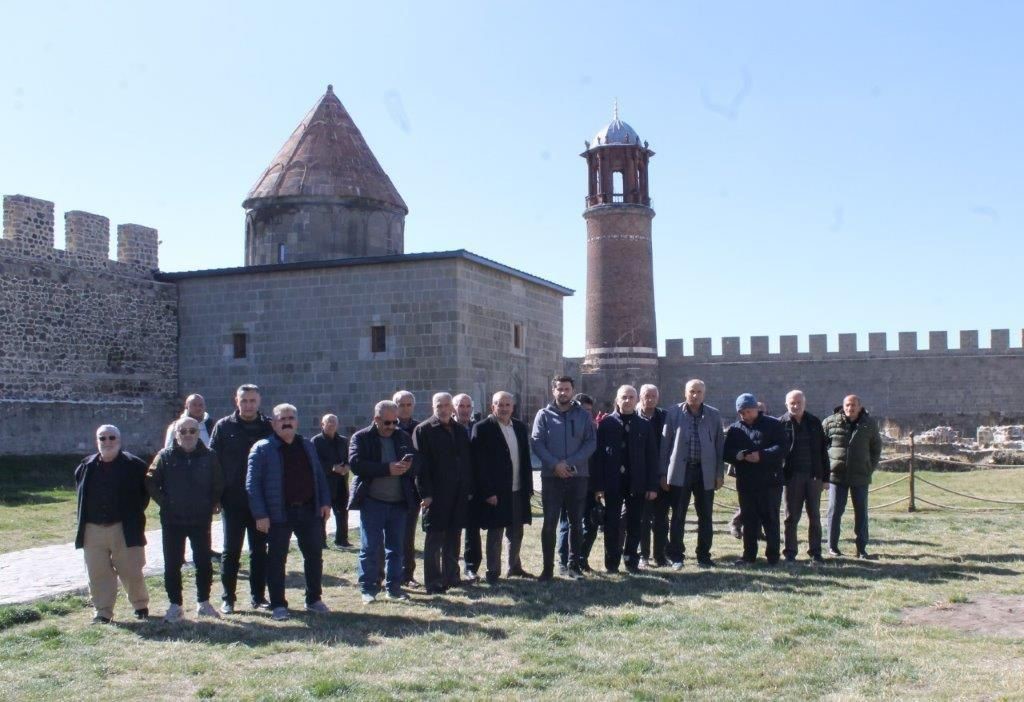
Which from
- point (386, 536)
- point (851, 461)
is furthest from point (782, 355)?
point (386, 536)

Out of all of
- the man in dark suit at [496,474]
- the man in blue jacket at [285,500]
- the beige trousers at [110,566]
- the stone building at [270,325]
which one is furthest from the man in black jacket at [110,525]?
the stone building at [270,325]

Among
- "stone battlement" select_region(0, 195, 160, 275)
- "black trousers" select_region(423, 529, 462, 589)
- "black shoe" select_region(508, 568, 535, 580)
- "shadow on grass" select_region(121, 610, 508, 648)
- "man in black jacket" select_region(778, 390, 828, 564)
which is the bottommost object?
"black shoe" select_region(508, 568, 535, 580)

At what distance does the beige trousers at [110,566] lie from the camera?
6.95 meters

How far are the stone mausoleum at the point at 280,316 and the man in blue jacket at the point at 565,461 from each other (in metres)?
9.95

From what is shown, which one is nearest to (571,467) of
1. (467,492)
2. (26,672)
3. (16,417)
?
(467,492)

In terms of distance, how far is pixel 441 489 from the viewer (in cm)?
810

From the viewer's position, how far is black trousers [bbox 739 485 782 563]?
351 inches

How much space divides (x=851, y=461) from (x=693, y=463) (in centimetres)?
160

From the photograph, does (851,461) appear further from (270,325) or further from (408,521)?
(270,325)

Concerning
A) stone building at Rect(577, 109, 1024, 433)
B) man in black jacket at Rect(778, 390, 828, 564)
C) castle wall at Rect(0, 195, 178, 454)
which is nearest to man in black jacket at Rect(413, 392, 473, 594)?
man in black jacket at Rect(778, 390, 828, 564)

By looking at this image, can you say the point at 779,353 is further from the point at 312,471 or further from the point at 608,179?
the point at 312,471

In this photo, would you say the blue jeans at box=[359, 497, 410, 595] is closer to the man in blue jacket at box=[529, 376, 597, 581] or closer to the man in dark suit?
the man in dark suit

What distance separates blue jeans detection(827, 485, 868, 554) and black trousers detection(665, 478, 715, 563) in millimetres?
1219

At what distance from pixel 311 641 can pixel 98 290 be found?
15788 millimetres
